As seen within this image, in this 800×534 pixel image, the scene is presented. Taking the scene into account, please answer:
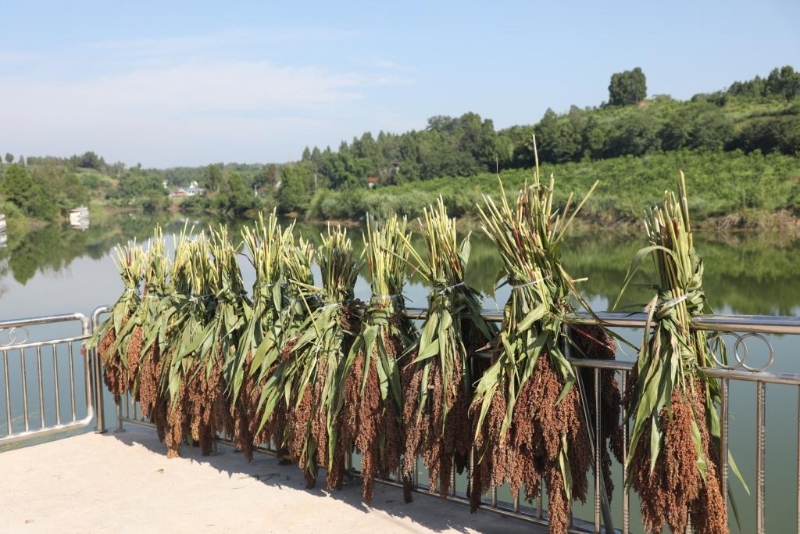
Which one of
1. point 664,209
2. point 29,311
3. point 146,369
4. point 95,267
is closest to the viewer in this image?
point 664,209

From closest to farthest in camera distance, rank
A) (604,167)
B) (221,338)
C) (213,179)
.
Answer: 1. (221,338)
2. (604,167)
3. (213,179)

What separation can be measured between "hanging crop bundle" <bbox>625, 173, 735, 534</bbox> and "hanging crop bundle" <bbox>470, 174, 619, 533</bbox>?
0.90 feet

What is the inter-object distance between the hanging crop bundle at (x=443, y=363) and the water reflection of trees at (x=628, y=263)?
9.72 meters

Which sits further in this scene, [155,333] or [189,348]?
[155,333]

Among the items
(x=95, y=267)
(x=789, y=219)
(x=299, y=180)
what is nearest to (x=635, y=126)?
(x=789, y=219)

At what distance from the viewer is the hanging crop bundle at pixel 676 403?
8.96ft

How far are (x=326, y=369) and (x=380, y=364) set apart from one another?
0.37m

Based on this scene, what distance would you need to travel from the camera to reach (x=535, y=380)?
3.12 m

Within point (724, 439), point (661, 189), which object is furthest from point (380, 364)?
point (661, 189)

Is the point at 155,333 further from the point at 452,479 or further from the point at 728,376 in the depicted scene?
the point at 728,376

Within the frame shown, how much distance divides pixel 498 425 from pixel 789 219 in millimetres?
36896

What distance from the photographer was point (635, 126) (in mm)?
51000

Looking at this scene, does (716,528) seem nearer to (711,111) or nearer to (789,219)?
(789,219)

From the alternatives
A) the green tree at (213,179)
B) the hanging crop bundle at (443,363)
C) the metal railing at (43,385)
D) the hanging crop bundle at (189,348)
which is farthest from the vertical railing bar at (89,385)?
the green tree at (213,179)
